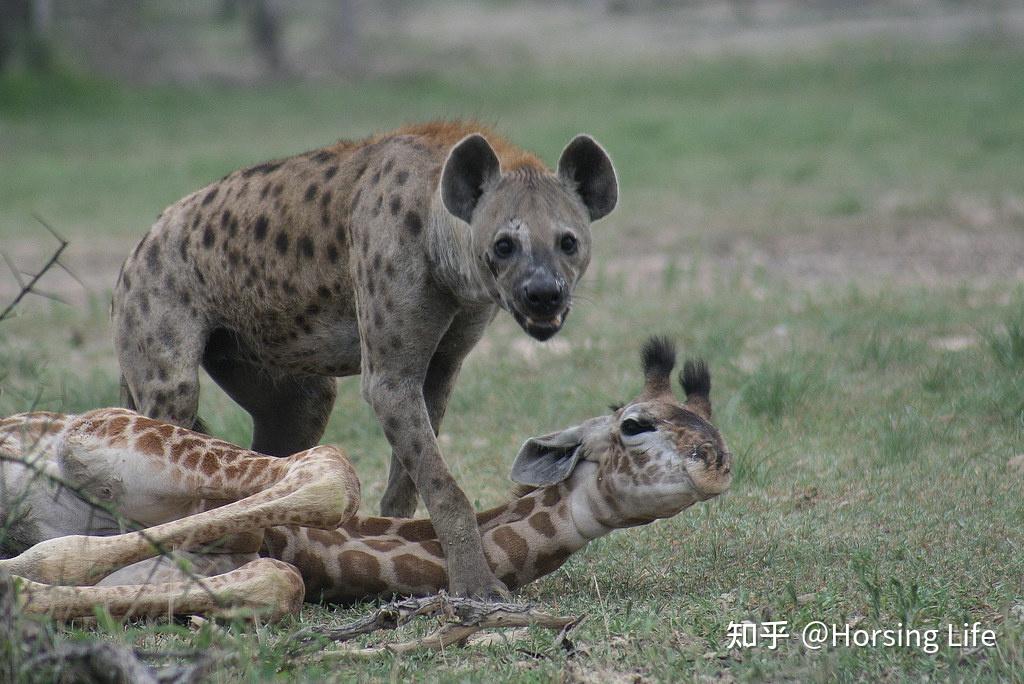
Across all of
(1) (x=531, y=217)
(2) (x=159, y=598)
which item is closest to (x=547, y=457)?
(1) (x=531, y=217)

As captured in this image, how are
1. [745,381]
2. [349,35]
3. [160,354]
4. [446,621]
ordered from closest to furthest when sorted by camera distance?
[446,621], [160,354], [745,381], [349,35]

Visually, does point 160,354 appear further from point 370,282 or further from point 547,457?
point 547,457

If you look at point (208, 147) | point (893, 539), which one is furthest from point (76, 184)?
point (893, 539)

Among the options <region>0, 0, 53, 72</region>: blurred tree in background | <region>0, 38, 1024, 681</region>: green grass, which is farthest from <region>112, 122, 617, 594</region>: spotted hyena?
<region>0, 0, 53, 72</region>: blurred tree in background

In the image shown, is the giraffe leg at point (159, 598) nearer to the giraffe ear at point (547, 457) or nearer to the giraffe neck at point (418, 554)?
the giraffe neck at point (418, 554)

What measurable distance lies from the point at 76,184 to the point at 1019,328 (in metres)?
10.4

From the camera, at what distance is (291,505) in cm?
407

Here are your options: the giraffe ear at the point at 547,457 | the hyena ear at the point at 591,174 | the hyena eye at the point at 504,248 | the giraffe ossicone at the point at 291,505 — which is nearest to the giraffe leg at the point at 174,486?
the giraffe ossicone at the point at 291,505

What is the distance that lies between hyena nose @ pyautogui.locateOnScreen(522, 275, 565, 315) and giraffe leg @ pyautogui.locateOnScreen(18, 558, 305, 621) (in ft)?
3.58

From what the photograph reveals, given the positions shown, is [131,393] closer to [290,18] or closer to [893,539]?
[893,539]

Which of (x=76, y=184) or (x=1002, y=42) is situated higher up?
(x=1002, y=42)

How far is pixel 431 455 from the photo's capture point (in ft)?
14.8

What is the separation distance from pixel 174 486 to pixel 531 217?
1.34 meters

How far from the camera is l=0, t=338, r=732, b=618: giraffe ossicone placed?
4043 millimetres
